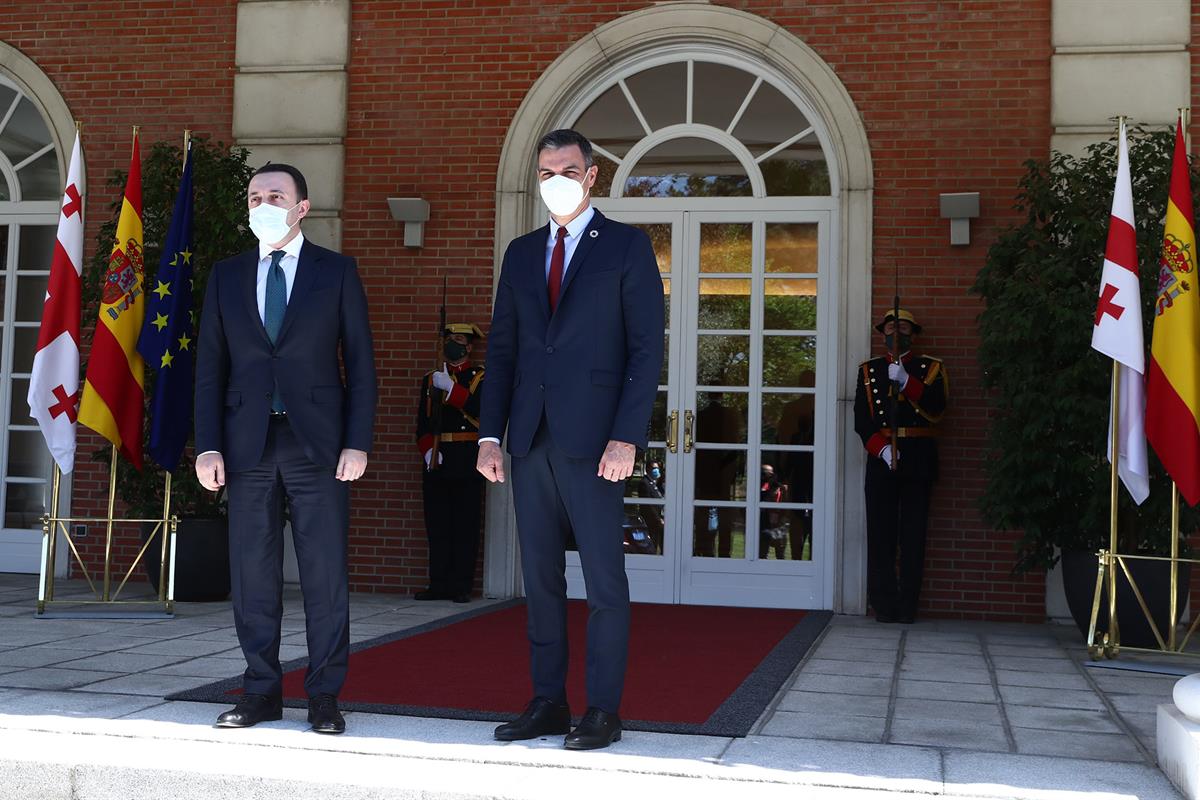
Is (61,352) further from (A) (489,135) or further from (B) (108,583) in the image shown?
(A) (489,135)

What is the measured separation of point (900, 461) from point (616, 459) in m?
3.85

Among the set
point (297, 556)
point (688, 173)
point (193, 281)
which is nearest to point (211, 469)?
point (297, 556)

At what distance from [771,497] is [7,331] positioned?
5.11 meters

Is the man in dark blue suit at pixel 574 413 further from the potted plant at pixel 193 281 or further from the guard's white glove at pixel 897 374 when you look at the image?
the potted plant at pixel 193 281

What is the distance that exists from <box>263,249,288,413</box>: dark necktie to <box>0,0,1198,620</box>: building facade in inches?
157

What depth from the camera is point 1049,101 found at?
23.6ft

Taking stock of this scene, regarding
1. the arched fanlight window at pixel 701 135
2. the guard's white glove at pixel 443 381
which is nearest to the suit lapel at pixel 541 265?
the guard's white glove at pixel 443 381

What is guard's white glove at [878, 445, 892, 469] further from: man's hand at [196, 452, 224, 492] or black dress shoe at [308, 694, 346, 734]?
man's hand at [196, 452, 224, 492]

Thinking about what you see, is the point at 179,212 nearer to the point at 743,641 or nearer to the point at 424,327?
the point at 424,327

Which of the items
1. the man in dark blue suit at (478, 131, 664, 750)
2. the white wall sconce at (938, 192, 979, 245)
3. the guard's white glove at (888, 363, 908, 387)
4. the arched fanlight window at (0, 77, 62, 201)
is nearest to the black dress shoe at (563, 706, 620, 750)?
the man in dark blue suit at (478, 131, 664, 750)

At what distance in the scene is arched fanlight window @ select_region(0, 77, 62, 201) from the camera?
8547 millimetres

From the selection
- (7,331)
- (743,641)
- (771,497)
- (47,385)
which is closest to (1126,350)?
(743,641)

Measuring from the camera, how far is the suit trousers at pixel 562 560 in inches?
137

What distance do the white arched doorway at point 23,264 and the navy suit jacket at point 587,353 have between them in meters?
5.86
